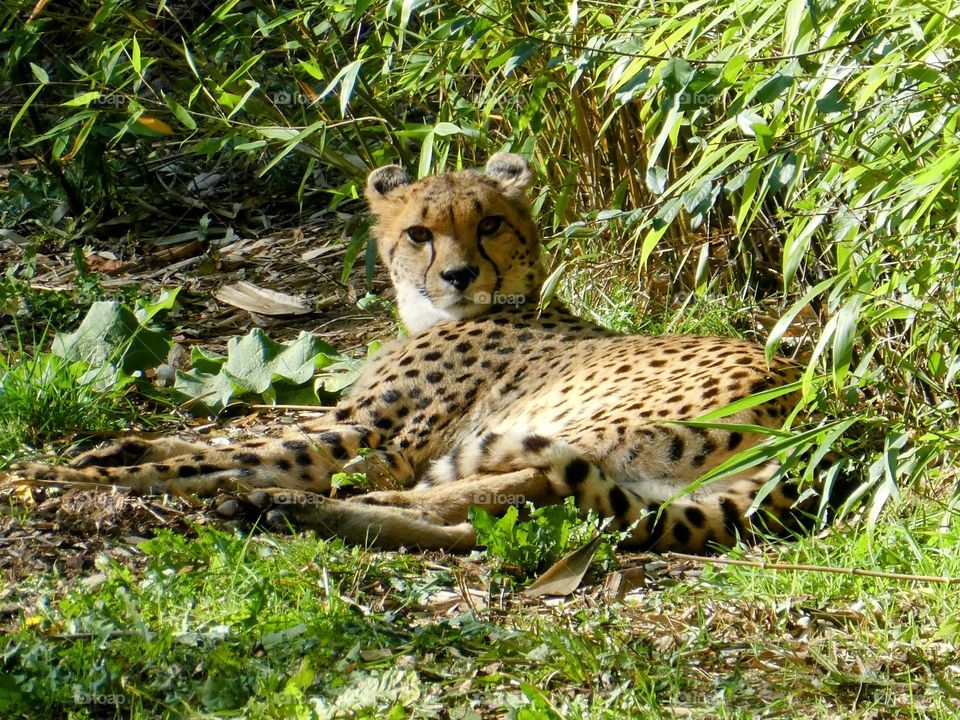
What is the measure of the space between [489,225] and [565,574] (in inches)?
80.4

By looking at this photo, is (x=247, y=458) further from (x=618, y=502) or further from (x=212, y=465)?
(x=618, y=502)

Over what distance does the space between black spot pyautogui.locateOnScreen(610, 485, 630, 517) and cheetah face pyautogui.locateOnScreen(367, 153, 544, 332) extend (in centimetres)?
152

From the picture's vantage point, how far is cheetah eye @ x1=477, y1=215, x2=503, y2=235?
16.3 feet

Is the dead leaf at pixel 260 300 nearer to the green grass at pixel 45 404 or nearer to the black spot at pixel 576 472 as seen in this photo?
the green grass at pixel 45 404

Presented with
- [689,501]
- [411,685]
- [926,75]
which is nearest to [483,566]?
[689,501]

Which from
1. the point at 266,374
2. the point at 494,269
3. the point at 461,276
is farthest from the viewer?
the point at 266,374

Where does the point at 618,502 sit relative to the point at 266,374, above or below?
above

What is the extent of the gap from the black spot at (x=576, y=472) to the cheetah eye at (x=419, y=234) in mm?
1533

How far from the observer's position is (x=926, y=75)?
9.29 feet

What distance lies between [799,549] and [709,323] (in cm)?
202

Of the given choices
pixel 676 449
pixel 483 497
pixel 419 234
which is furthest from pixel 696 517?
pixel 419 234

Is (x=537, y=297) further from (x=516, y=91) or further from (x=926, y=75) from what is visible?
(x=926, y=75)

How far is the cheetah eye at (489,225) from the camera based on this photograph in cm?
498

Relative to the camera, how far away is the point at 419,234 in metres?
5.03
